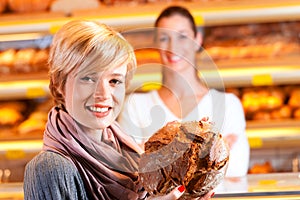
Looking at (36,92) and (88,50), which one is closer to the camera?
(88,50)

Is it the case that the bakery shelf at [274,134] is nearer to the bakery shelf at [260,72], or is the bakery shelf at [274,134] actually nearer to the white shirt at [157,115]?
the bakery shelf at [260,72]

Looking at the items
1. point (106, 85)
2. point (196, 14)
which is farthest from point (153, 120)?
point (196, 14)

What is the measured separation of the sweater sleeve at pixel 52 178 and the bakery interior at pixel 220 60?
2112 millimetres

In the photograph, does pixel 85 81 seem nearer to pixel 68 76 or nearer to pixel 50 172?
pixel 68 76

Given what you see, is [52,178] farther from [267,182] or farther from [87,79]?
[267,182]

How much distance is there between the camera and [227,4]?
11.5ft

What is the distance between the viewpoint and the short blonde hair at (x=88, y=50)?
1.39 metres

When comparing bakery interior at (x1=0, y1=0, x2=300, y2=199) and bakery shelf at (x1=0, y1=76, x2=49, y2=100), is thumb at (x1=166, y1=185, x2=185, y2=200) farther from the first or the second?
bakery shelf at (x1=0, y1=76, x2=49, y2=100)

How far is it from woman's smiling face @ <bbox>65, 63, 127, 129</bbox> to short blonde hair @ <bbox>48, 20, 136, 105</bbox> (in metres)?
0.02

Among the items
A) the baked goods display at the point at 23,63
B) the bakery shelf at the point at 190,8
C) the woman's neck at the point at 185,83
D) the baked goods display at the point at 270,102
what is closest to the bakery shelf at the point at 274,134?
the baked goods display at the point at 270,102

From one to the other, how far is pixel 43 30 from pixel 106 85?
7.68 ft

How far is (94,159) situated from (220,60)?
7.47 ft

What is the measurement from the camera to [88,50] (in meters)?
1.38

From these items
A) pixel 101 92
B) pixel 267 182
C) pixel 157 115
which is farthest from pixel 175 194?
pixel 267 182
